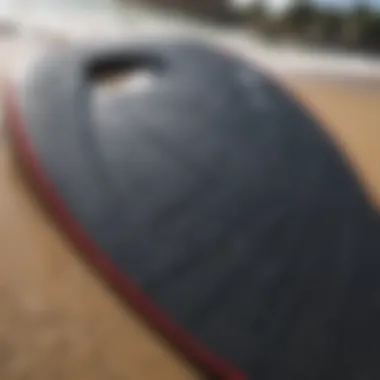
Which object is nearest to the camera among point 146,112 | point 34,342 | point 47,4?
point 34,342

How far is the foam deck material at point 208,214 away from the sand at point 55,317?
14 mm

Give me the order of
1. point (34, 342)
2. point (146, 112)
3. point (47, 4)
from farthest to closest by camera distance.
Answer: point (47, 4)
point (146, 112)
point (34, 342)

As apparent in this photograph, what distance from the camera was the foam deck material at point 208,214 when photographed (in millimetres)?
619

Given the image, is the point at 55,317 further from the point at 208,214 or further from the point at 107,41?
the point at 107,41

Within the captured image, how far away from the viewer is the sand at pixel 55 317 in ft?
1.90

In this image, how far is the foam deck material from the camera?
619 millimetres

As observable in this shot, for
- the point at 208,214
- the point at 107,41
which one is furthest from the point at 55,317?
the point at 107,41

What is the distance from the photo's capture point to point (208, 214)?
66cm

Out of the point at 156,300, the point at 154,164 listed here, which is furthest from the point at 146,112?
the point at 156,300

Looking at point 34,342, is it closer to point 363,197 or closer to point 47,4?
point 363,197

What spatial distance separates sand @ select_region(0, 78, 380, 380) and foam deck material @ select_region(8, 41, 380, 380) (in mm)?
14

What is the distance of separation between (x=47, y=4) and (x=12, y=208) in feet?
1.18

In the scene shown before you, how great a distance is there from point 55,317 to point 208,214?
0.14 m

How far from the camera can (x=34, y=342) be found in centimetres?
58
